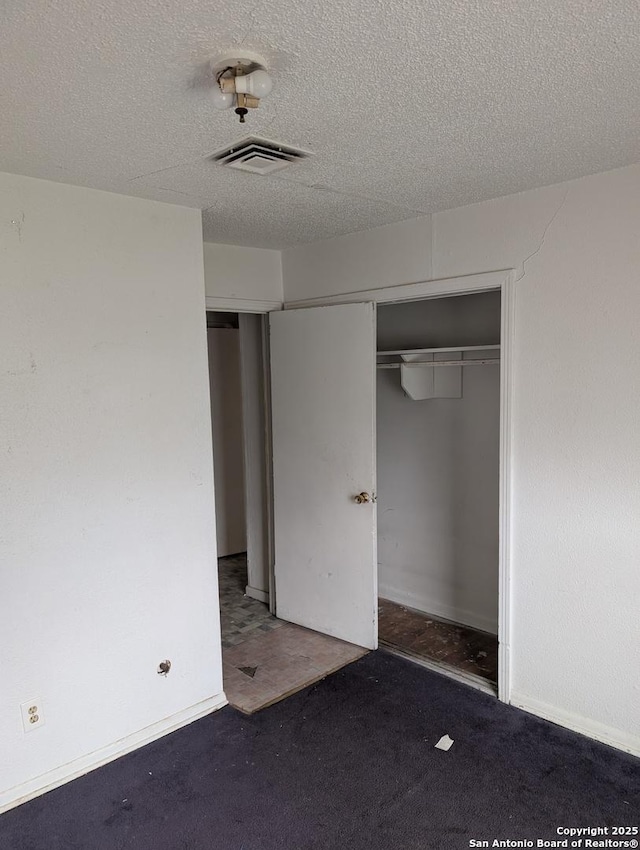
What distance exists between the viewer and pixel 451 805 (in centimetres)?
232

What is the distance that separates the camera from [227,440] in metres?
5.50

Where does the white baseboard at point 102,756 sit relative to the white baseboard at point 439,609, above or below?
below

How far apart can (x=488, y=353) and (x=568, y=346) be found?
1.06 m

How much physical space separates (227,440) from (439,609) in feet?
7.92

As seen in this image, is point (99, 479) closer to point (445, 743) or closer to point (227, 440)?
point (445, 743)

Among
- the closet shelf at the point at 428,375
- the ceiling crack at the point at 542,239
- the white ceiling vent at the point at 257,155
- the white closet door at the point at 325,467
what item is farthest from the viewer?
the closet shelf at the point at 428,375

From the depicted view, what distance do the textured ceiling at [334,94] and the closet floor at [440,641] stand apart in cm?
245

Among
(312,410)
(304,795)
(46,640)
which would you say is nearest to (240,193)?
(312,410)

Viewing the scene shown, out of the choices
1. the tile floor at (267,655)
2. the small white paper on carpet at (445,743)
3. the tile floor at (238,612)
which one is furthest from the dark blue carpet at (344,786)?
the tile floor at (238,612)

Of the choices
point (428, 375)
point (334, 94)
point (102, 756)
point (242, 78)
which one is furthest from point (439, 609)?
point (242, 78)

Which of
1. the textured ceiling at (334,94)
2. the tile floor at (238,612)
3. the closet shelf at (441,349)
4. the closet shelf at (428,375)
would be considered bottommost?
the tile floor at (238,612)

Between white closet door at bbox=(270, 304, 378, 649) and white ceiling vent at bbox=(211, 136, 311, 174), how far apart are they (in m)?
1.28

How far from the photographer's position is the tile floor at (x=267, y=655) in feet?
10.5

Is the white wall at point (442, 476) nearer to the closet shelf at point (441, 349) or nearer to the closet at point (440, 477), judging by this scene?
the closet at point (440, 477)
